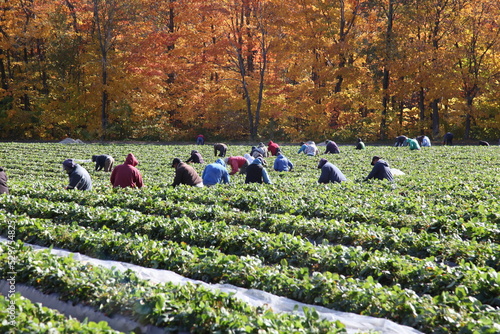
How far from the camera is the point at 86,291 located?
5.89 meters

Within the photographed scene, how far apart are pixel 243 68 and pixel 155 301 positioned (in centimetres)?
4589

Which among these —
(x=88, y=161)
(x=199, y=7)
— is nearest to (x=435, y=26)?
(x=199, y=7)

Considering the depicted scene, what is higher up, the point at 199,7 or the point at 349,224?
the point at 199,7

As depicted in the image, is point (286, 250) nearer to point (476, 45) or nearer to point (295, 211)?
point (295, 211)

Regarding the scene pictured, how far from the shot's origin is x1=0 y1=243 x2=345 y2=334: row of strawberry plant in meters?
4.81

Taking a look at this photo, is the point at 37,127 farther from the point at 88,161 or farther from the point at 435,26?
the point at 435,26

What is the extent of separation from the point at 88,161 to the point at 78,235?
19.4 meters

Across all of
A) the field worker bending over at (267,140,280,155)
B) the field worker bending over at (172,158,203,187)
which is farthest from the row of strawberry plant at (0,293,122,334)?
the field worker bending over at (267,140,280,155)

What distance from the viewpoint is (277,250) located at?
7.90m

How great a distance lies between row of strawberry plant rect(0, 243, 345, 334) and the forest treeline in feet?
137

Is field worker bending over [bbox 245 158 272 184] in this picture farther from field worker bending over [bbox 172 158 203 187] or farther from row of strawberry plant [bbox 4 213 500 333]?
row of strawberry plant [bbox 4 213 500 333]

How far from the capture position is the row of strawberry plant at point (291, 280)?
5.27 metres

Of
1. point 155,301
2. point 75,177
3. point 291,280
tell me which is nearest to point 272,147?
point 75,177

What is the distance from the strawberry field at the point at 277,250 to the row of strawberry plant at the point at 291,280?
0.7 inches
